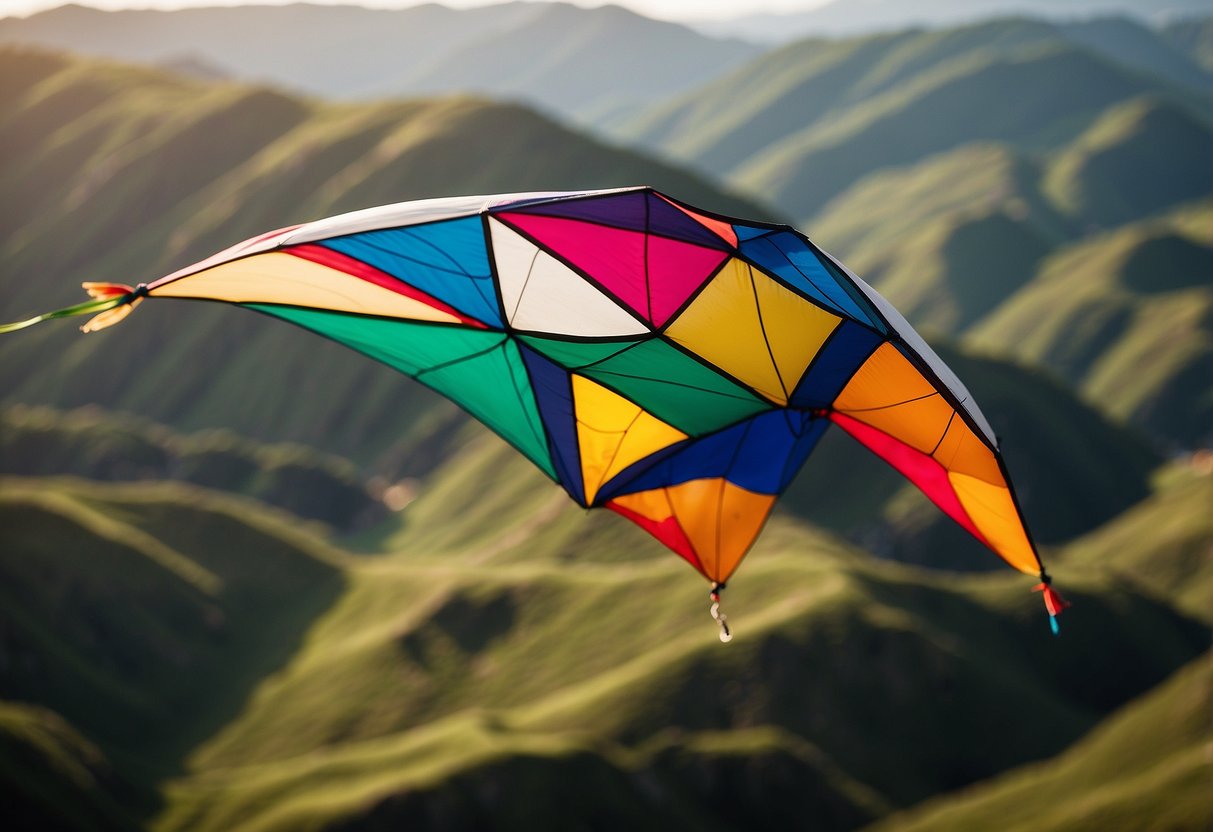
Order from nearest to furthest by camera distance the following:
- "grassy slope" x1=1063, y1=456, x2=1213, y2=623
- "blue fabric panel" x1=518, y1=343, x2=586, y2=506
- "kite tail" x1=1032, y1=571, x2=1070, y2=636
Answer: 1. "kite tail" x1=1032, y1=571, x2=1070, y2=636
2. "blue fabric panel" x1=518, y1=343, x2=586, y2=506
3. "grassy slope" x1=1063, y1=456, x2=1213, y2=623

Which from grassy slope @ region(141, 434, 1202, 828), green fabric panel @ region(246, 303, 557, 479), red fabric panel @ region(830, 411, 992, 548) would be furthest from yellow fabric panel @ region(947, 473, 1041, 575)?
grassy slope @ region(141, 434, 1202, 828)

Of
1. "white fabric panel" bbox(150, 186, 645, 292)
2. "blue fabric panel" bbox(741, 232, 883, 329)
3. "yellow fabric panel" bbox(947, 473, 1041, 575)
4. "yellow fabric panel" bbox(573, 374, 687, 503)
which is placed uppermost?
"white fabric panel" bbox(150, 186, 645, 292)

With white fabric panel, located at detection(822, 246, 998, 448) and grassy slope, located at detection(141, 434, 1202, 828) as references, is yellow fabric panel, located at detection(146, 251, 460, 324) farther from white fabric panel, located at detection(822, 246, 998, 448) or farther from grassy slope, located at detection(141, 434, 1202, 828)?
grassy slope, located at detection(141, 434, 1202, 828)

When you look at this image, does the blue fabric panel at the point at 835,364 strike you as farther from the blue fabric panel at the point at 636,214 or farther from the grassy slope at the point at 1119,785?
the grassy slope at the point at 1119,785

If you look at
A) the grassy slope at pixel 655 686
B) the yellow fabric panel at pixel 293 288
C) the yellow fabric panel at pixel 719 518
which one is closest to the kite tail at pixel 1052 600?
the yellow fabric panel at pixel 719 518

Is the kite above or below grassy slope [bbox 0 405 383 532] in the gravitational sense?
below

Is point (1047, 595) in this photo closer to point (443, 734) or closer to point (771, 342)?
point (771, 342)
